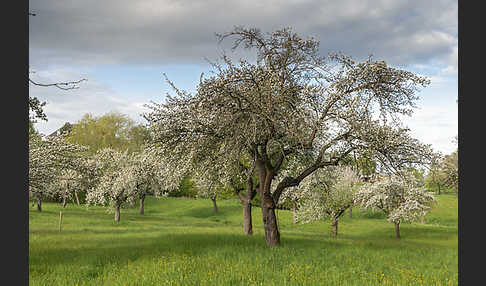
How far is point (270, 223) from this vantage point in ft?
56.5

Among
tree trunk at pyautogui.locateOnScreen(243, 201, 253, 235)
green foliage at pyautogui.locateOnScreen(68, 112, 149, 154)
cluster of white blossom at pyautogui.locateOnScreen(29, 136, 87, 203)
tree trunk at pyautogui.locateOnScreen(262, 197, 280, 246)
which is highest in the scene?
green foliage at pyautogui.locateOnScreen(68, 112, 149, 154)

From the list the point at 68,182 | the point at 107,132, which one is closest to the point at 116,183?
the point at 68,182

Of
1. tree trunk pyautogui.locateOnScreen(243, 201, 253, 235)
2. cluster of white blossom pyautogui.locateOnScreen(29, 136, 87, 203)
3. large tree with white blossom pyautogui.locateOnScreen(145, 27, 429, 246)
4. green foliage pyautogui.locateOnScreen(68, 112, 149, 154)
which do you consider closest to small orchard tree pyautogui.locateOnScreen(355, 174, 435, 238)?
tree trunk pyautogui.locateOnScreen(243, 201, 253, 235)

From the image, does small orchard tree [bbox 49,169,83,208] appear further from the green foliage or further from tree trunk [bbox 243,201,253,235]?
the green foliage

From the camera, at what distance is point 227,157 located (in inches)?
612

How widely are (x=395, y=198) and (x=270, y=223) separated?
23.8 metres

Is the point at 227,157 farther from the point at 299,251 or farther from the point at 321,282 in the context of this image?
the point at 321,282

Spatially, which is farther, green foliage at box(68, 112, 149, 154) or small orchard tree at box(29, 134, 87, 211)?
green foliage at box(68, 112, 149, 154)

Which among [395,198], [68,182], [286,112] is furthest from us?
[395,198]

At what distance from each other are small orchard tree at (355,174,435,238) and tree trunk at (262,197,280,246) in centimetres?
2137

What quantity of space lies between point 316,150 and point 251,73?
20.9 feet

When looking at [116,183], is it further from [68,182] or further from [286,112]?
[286,112]

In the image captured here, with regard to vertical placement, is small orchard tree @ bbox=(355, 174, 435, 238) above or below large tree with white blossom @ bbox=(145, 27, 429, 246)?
below

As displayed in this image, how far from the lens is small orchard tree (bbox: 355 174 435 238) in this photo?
34.9 meters
